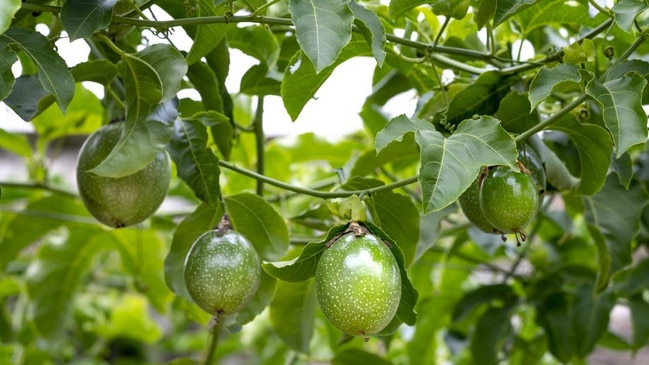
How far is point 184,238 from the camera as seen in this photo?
1.12 meters

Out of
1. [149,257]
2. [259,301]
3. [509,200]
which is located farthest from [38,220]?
[509,200]

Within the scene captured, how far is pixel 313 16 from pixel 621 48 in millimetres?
513

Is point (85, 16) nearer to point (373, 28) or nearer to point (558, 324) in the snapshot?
point (373, 28)

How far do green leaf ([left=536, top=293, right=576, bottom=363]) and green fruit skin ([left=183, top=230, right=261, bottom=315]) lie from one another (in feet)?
2.76

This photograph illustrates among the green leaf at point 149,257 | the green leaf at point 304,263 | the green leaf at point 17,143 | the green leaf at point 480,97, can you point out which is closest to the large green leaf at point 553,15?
the green leaf at point 480,97

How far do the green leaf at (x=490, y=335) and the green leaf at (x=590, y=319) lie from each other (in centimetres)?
14

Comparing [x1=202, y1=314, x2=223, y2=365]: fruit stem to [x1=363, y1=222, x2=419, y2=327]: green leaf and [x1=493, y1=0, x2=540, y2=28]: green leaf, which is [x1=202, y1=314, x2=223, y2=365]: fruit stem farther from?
[x1=493, y1=0, x2=540, y2=28]: green leaf

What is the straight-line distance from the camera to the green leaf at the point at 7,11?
0.70m

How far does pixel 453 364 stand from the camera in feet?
7.45

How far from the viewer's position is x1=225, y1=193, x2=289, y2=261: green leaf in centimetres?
109

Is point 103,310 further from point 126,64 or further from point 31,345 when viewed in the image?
point 126,64

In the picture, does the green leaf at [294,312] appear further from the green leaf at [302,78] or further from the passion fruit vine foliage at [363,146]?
the green leaf at [302,78]

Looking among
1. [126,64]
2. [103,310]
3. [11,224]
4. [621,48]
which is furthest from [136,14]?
[103,310]

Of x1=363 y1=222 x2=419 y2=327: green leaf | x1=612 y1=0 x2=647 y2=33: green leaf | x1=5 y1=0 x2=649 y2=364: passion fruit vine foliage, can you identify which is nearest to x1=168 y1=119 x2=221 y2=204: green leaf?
x1=5 y1=0 x2=649 y2=364: passion fruit vine foliage
